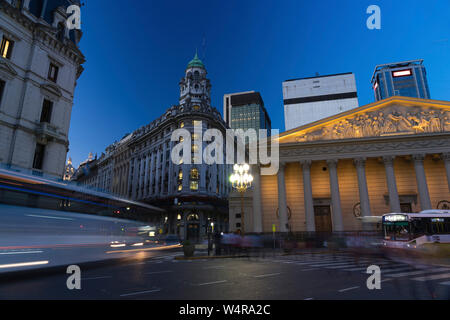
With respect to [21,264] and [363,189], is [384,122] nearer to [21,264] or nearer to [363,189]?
[363,189]

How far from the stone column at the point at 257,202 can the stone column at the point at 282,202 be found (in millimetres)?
2509

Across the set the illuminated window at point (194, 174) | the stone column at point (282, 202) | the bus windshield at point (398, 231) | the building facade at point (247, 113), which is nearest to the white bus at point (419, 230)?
the bus windshield at point (398, 231)

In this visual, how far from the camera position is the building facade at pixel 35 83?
22.3 m

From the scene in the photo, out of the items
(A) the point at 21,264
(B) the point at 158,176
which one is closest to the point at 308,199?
(A) the point at 21,264

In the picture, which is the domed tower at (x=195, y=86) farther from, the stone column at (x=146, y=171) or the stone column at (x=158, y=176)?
the stone column at (x=146, y=171)

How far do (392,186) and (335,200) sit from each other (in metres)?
6.32

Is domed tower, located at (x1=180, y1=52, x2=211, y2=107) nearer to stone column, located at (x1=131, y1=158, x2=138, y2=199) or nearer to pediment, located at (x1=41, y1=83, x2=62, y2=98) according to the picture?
stone column, located at (x1=131, y1=158, x2=138, y2=199)

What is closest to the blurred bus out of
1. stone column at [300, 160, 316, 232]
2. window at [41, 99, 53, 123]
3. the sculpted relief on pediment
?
window at [41, 99, 53, 123]

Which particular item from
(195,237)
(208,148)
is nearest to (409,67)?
(208,148)

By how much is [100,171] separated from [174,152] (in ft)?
190

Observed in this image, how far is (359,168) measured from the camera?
30766mm

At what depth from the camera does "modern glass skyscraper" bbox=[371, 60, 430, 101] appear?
541 ft

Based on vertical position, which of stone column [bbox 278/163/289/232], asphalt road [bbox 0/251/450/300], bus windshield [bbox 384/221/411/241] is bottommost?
asphalt road [bbox 0/251/450/300]

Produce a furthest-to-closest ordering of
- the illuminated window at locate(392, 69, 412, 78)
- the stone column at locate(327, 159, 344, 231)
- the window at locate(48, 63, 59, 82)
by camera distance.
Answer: the illuminated window at locate(392, 69, 412, 78) < the stone column at locate(327, 159, 344, 231) < the window at locate(48, 63, 59, 82)
